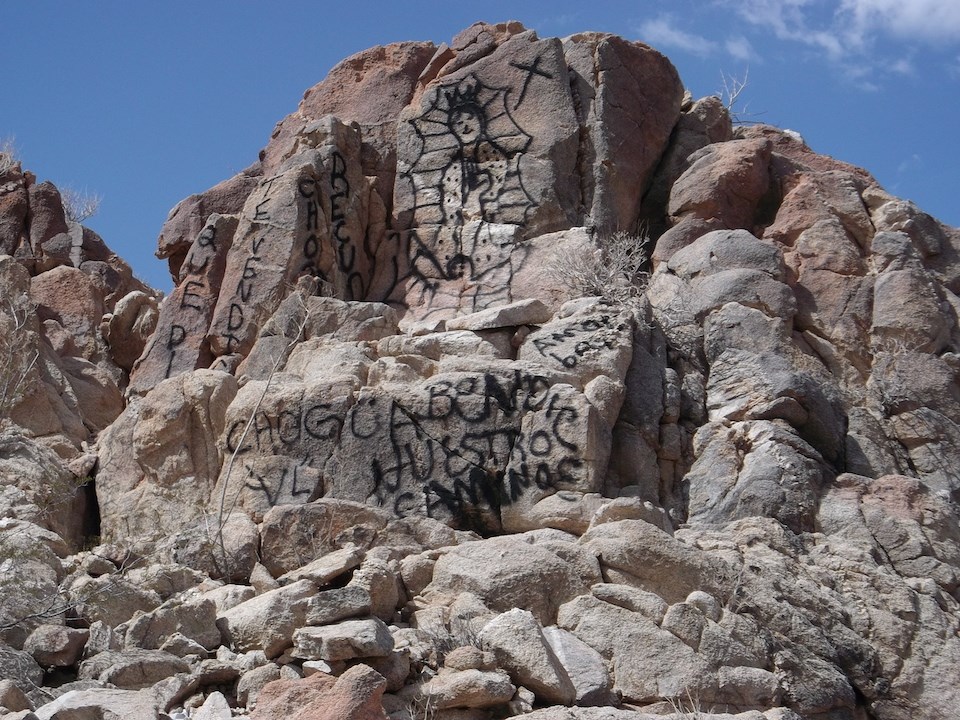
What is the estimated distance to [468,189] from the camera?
13898 millimetres

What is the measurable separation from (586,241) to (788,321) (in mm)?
2033

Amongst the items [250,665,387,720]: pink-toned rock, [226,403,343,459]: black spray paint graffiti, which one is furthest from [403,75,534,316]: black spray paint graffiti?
[250,665,387,720]: pink-toned rock

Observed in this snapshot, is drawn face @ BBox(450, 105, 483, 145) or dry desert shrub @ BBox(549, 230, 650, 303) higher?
drawn face @ BBox(450, 105, 483, 145)

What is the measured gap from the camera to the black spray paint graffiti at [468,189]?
44.2 feet

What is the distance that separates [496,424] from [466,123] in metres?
4.53

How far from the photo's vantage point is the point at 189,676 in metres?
7.74

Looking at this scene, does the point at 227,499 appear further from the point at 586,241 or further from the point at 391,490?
the point at 586,241

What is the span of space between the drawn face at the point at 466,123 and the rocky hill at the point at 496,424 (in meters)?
0.04

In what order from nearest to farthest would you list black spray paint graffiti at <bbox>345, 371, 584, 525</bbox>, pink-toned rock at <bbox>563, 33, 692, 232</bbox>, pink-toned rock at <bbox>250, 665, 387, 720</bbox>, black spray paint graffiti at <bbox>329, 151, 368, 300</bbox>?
pink-toned rock at <bbox>250, 665, 387, 720</bbox> < black spray paint graffiti at <bbox>345, 371, 584, 525</bbox> < black spray paint graffiti at <bbox>329, 151, 368, 300</bbox> < pink-toned rock at <bbox>563, 33, 692, 232</bbox>

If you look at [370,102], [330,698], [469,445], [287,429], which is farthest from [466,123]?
[330,698]

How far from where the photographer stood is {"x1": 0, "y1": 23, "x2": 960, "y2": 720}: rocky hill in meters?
8.22

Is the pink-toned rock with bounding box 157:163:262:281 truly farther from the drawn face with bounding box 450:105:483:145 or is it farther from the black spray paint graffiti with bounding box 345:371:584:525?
the black spray paint graffiti with bounding box 345:371:584:525

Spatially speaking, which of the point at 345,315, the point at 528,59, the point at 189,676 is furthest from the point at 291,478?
the point at 528,59

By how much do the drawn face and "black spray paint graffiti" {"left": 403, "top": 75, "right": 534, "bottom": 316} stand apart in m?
0.01
